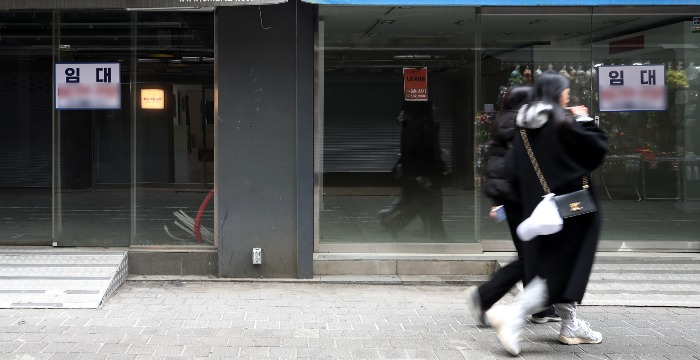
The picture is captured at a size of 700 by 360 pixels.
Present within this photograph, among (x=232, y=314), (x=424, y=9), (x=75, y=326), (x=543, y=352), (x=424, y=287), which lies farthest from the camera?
(x=424, y=9)

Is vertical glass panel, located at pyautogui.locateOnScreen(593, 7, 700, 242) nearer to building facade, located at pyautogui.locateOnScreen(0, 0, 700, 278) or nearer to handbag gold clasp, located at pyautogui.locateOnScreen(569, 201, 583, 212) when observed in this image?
building facade, located at pyautogui.locateOnScreen(0, 0, 700, 278)

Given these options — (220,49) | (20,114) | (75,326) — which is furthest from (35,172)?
(75,326)

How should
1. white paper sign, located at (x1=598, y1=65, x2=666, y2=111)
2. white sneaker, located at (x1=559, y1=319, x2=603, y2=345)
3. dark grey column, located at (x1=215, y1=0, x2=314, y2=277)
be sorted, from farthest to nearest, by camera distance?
white paper sign, located at (x1=598, y1=65, x2=666, y2=111) → dark grey column, located at (x1=215, y1=0, x2=314, y2=277) → white sneaker, located at (x1=559, y1=319, x2=603, y2=345)

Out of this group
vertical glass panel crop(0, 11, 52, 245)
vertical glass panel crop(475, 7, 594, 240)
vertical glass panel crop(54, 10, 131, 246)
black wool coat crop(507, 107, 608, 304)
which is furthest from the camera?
vertical glass panel crop(0, 11, 52, 245)

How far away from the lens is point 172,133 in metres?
8.03

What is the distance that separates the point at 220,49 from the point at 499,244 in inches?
152

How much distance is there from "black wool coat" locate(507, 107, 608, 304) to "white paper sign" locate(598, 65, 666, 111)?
411 cm

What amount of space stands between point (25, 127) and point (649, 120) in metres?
13.0

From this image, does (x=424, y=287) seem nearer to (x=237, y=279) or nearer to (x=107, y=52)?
(x=237, y=279)

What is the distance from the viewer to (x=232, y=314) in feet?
20.0

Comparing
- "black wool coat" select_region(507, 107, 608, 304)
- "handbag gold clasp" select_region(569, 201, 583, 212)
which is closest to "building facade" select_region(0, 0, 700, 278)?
"black wool coat" select_region(507, 107, 608, 304)

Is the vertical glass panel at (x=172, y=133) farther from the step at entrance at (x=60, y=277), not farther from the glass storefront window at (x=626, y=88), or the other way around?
the glass storefront window at (x=626, y=88)

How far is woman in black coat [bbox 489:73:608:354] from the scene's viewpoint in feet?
15.4

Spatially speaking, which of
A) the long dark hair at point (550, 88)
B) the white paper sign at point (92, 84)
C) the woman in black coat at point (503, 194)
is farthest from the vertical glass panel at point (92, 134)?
the long dark hair at point (550, 88)
